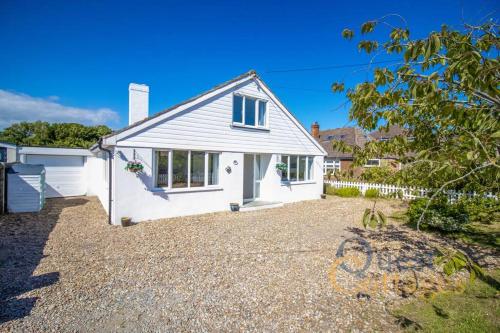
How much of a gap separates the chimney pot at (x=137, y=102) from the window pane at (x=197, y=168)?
3591mm

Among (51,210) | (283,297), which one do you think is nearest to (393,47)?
(283,297)

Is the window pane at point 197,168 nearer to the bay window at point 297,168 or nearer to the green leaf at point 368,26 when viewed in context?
the bay window at point 297,168

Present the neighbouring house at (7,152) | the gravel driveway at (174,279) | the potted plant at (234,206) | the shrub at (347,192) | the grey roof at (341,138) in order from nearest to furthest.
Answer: the gravel driveway at (174,279) → the potted plant at (234,206) → the neighbouring house at (7,152) → the shrub at (347,192) → the grey roof at (341,138)

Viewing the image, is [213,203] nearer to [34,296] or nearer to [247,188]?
[247,188]

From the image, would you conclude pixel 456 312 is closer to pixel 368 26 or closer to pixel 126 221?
pixel 368 26

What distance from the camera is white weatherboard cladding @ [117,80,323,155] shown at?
9.71 metres

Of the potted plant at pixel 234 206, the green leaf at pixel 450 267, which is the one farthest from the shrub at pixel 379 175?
the potted plant at pixel 234 206

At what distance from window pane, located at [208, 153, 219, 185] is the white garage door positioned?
9.41m

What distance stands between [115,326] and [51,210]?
33.6 feet

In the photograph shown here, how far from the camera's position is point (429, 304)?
4293 millimetres

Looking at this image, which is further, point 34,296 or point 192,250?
point 192,250

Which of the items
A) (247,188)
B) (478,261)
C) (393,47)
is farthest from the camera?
(247,188)

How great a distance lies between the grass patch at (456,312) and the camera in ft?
11.9

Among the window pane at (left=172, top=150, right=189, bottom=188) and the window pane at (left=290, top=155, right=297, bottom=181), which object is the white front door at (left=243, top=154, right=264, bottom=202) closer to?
the window pane at (left=290, top=155, right=297, bottom=181)
